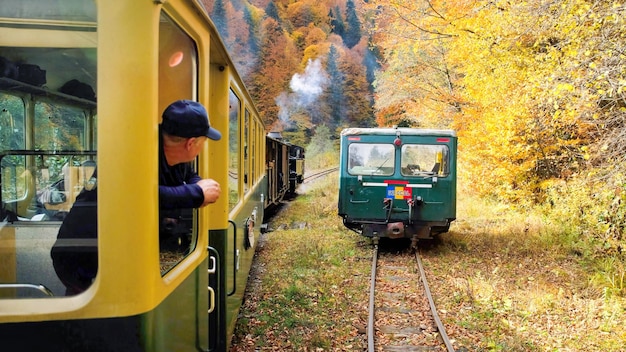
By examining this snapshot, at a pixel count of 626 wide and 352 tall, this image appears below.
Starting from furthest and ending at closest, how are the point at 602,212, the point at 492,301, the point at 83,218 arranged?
the point at 602,212, the point at 492,301, the point at 83,218

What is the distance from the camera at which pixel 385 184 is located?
377 inches

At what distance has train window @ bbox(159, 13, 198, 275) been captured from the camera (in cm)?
210

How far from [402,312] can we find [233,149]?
3.50 m

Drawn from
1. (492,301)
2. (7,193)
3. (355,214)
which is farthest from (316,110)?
(7,193)

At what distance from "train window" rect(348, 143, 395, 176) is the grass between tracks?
1.60 m

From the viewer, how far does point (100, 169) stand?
66.9 inches

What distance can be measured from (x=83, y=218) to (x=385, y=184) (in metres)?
8.06

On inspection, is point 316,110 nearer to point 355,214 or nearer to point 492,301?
point 355,214

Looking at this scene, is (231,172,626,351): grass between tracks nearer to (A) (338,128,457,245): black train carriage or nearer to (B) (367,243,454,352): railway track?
(B) (367,243,454,352): railway track

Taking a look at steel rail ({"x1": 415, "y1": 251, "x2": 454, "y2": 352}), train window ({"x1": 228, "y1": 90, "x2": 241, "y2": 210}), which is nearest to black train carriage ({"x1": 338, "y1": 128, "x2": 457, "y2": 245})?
steel rail ({"x1": 415, "y1": 251, "x2": 454, "y2": 352})

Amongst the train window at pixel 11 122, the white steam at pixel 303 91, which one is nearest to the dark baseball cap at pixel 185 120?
the train window at pixel 11 122

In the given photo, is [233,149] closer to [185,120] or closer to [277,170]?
[185,120]

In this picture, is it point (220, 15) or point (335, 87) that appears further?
point (335, 87)

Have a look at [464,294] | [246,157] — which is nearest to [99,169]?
[246,157]
